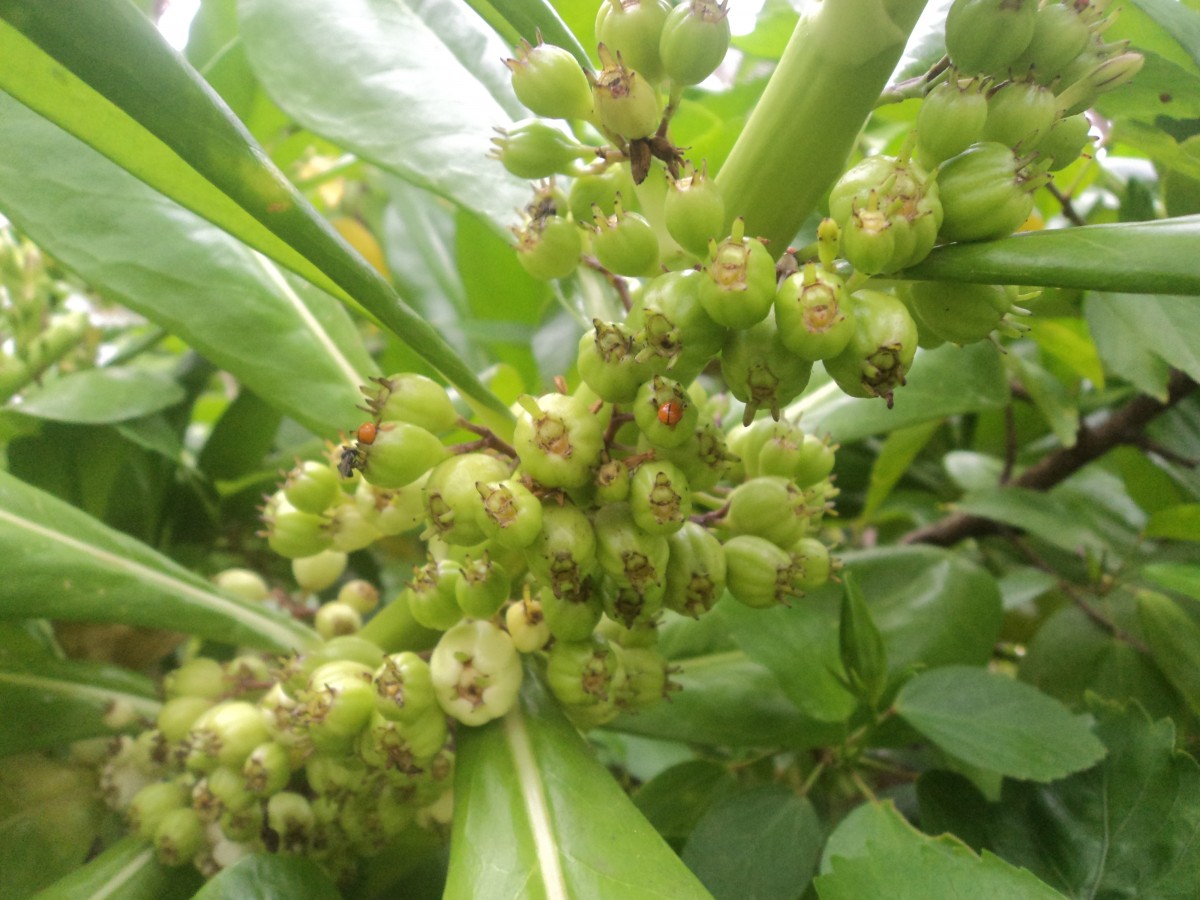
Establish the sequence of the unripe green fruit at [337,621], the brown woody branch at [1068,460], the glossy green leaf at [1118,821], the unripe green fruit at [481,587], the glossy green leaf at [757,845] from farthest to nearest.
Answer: the brown woody branch at [1068,460], the unripe green fruit at [337,621], the glossy green leaf at [757,845], the glossy green leaf at [1118,821], the unripe green fruit at [481,587]

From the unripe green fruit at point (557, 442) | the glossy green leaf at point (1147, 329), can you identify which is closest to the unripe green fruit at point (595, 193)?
the unripe green fruit at point (557, 442)

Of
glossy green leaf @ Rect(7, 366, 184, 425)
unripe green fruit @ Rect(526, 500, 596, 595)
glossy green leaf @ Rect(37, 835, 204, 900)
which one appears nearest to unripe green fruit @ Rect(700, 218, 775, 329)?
unripe green fruit @ Rect(526, 500, 596, 595)

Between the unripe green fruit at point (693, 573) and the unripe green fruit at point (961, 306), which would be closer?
the unripe green fruit at point (961, 306)

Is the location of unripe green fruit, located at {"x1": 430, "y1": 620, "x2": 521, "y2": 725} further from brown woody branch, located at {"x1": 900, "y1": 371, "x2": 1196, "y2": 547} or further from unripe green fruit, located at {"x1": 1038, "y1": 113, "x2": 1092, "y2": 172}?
brown woody branch, located at {"x1": 900, "y1": 371, "x2": 1196, "y2": 547}

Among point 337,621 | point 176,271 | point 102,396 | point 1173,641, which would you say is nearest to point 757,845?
point 337,621

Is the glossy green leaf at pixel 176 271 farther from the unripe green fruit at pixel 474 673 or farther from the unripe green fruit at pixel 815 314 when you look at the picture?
the unripe green fruit at pixel 815 314

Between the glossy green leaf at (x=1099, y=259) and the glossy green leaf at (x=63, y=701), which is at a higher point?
the glossy green leaf at (x=1099, y=259)

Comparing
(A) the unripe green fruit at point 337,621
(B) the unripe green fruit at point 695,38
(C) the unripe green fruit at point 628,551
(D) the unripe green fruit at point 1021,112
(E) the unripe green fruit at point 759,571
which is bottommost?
(A) the unripe green fruit at point 337,621

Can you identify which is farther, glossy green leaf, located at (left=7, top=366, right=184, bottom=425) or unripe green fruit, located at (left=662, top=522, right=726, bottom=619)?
glossy green leaf, located at (left=7, top=366, right=184, bottom=425)
